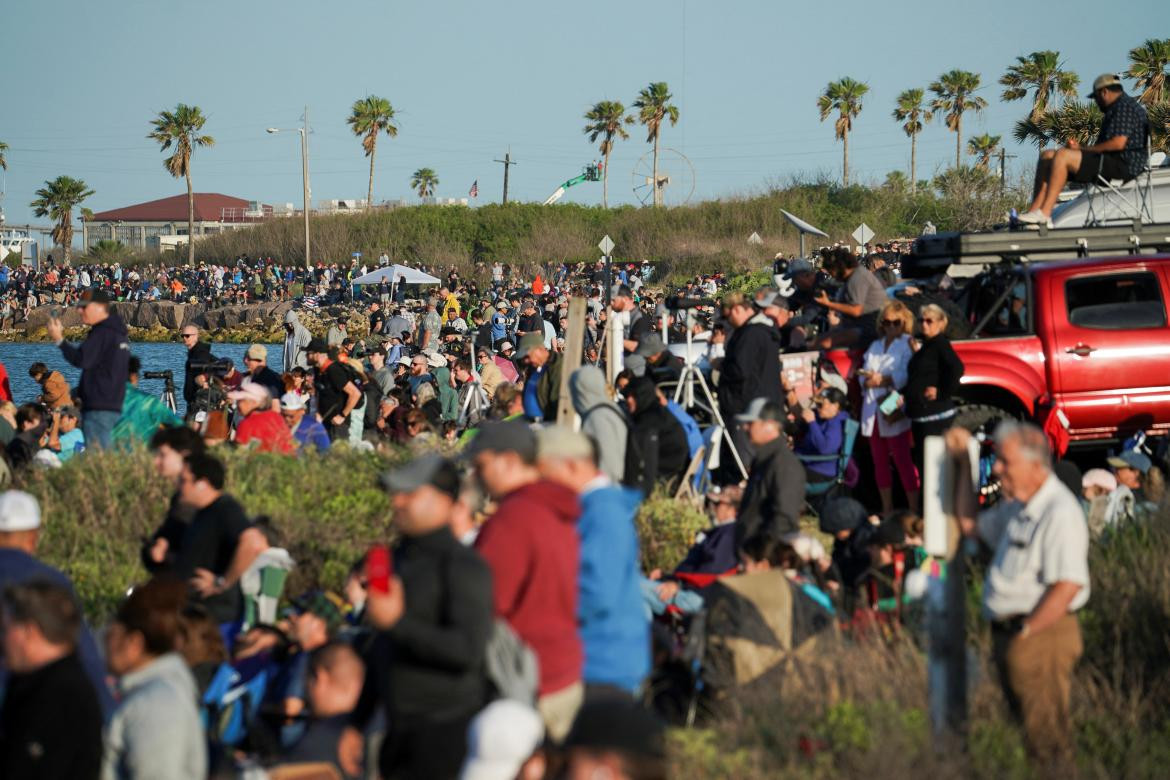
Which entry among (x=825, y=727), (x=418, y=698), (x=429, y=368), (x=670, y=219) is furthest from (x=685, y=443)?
(x=670, y=219)

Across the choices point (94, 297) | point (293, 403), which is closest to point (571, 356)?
point (94, 297)

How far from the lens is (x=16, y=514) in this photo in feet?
20.5

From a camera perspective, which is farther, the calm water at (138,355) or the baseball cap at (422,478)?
the calm water at (138,355)

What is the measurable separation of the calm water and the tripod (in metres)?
18.1

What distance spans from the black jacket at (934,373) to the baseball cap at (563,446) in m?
5.62

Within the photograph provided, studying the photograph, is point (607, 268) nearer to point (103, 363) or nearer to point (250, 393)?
point (250, 393)

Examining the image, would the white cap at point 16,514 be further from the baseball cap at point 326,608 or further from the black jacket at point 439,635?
the black jacket at point 439,635

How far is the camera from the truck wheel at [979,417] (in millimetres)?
11555

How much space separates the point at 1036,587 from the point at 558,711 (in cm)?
189

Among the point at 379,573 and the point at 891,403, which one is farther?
the point at 891,403

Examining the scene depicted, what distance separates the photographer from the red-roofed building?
12681 centimetres

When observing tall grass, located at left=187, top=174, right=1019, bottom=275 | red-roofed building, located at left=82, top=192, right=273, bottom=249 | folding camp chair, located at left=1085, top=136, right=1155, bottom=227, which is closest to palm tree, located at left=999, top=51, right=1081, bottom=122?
tall grass, located at left=187, top=174, right=1019, bottom=275

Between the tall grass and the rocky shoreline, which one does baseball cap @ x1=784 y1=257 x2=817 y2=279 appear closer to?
the tall grass

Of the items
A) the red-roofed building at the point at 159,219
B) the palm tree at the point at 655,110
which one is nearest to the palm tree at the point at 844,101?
the palm tree at the point at 655,110
